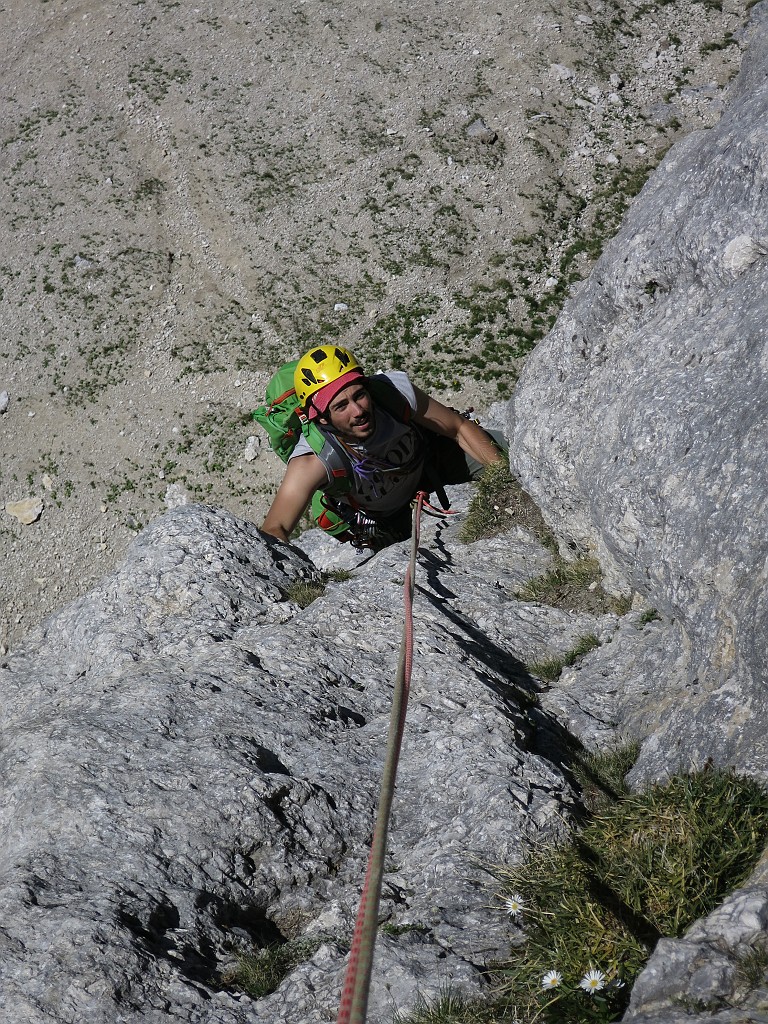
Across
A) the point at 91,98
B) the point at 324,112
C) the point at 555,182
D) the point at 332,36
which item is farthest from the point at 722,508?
the point at 91,98

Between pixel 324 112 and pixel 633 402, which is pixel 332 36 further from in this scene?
pixel 633 402

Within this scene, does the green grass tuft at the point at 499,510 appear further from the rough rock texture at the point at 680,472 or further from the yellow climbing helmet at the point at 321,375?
the yellow climbing helmet at the point at 321,375

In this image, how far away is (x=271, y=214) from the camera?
16062 mm

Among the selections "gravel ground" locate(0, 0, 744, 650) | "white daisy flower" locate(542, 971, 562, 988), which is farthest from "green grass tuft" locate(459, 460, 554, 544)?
"gravel ground" locate(0, 0, 744, 650)

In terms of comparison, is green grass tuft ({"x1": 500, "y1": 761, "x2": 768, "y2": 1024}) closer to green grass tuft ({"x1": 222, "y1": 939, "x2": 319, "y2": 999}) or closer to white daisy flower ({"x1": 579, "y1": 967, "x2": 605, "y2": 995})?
white daisy flower ({"x1": 579, "y1": 967, "x2": 605, "y2": 995})

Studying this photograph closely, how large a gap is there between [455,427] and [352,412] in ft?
5.63

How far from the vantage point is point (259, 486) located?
13.2 m

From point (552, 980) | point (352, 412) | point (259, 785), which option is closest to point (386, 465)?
point (352, 412)

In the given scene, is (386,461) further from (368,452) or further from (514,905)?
(514,905)

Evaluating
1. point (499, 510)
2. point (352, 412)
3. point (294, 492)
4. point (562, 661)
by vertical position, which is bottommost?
point (562, 661)

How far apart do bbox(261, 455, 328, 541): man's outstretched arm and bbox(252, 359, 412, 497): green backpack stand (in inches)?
6.5

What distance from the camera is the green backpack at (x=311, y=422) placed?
26.9 feet

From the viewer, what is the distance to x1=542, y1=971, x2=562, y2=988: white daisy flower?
3.56 metres

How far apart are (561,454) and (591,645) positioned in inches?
Answer: 63.8
